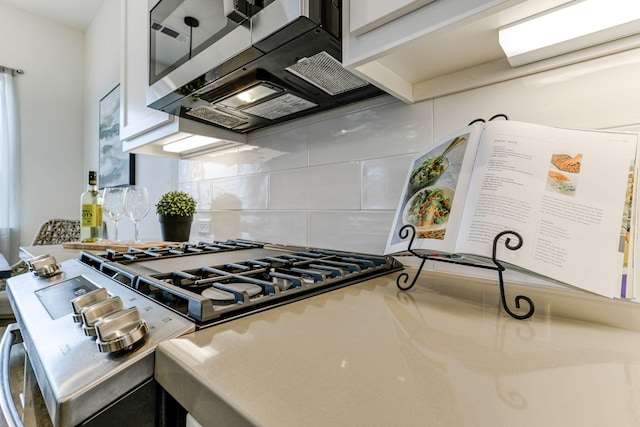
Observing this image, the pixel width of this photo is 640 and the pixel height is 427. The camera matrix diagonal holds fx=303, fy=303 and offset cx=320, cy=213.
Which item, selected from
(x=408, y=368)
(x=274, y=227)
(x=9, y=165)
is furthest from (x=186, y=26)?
(x=9, y=165)

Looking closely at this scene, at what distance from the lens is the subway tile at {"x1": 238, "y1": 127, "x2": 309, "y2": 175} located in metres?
1.09

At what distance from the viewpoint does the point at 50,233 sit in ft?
8.09

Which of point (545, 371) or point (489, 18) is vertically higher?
point (489, 18)

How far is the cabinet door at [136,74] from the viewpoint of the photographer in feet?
4.01

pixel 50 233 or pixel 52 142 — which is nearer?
pixel 50 233

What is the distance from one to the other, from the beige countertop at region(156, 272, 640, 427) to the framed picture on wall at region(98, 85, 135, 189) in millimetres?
2268

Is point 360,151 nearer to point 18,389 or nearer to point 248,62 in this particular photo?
point 248,62

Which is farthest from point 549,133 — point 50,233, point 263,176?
point 50,233

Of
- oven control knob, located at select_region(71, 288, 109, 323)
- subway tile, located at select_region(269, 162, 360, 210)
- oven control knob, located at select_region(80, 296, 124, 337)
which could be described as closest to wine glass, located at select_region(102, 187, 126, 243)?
subway tile, located at select_region(269, 162, 360, 210)

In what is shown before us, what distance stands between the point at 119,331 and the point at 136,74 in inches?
52.6

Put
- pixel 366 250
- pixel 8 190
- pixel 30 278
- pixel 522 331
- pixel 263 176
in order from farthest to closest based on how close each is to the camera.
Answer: pixel 8 190 < pixel 263 176 < pixel 366 250 < pixel 30 278 < pixel 522 331

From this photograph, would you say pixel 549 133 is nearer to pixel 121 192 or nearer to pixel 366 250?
pixel 366 250

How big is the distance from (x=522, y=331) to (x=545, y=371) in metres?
0.12

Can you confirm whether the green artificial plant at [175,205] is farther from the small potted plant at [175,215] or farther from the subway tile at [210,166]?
the subway tile at [210,166]
